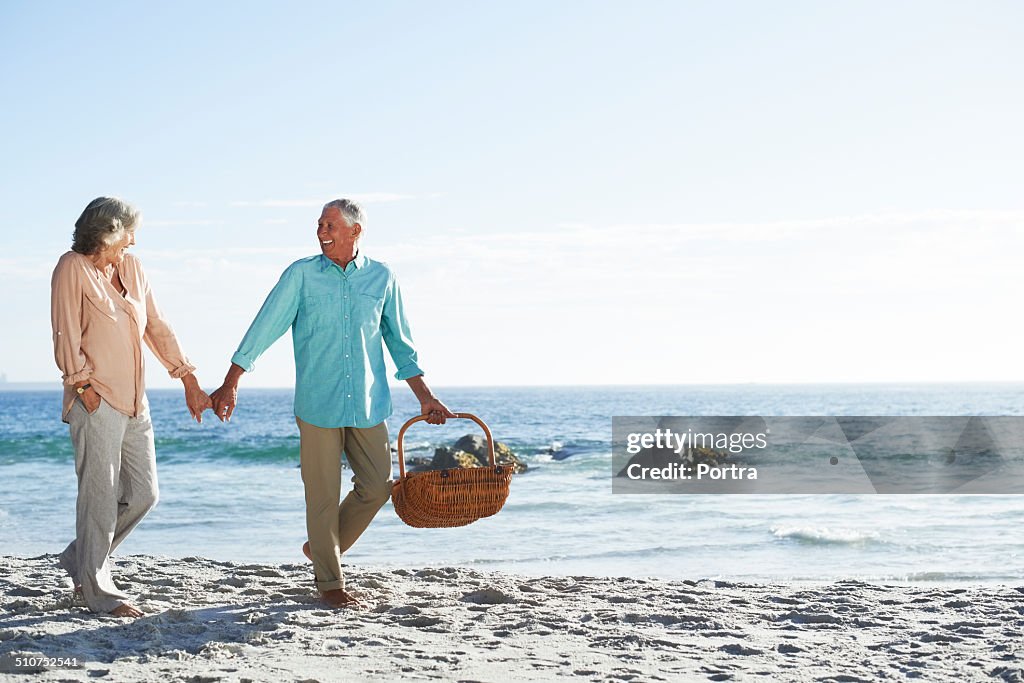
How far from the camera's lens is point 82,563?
4129mm

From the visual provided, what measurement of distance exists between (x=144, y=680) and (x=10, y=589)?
2043 millimetres

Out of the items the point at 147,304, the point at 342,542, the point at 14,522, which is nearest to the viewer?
the point at 147,304

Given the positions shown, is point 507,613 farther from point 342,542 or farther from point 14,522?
point 14,522

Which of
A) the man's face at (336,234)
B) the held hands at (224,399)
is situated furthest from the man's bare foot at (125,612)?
the man's face at (336,234)

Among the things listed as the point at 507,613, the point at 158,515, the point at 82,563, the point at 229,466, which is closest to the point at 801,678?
the point at 507,613

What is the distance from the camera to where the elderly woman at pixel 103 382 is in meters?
3.96

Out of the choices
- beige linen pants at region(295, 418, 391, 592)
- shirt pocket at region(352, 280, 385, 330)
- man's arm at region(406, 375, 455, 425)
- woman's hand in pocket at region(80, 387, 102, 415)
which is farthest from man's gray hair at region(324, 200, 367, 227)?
woman's hand in pocket at region(80, 387, 102, 415)

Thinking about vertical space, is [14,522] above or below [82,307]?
below

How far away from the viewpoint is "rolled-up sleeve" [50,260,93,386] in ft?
12.9

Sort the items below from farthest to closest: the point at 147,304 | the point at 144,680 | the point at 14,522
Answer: the point at 14,522 → the point at 147,304 → the point at 144,680

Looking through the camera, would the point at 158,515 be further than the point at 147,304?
Yes

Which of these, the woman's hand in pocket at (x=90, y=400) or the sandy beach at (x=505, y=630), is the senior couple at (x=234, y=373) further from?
the sandy beach at (x=505, y=630)

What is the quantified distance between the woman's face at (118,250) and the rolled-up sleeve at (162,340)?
0.15 meters

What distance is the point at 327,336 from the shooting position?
4461 millimetres
